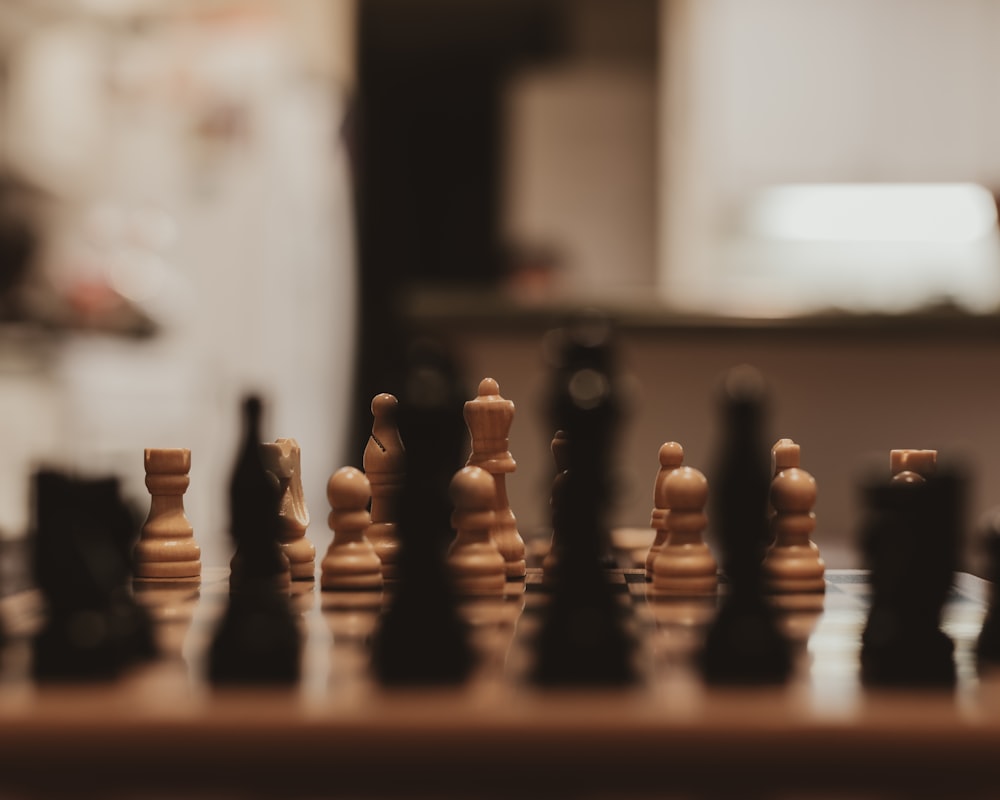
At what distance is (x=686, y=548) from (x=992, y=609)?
1.14 feet

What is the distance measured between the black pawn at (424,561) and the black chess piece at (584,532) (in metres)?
0.06

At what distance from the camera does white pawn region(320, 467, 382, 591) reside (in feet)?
3.74

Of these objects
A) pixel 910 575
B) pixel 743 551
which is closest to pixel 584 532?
pixel 743 551

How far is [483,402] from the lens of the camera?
128 cm

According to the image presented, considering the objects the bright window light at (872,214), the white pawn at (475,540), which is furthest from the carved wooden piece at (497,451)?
the bright window light at (872,214)

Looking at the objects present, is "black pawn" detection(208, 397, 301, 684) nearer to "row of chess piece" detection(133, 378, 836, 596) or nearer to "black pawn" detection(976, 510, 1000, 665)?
"row of chess piece" detection(133, 378, 836, 596)

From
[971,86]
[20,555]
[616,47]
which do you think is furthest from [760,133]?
[20,555]

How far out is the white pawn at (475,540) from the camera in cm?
110

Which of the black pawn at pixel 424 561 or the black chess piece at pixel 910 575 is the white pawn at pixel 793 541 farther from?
the black pawn at pixel 424 561

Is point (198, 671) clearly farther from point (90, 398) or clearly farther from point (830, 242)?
point (830, 242)

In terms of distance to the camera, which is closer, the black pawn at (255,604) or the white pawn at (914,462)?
the black pawn at (255,604)

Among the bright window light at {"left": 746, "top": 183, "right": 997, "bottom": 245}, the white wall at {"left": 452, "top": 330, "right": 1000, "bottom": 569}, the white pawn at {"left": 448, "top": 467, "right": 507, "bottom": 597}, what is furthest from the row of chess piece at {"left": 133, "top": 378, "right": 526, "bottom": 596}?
the bright window light at {"left": 746, "top": 183, "right": 997, "bottom": 245}

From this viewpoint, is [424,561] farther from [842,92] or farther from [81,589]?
[842,92]

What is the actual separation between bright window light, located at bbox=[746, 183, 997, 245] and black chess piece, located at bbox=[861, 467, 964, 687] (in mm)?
4219
